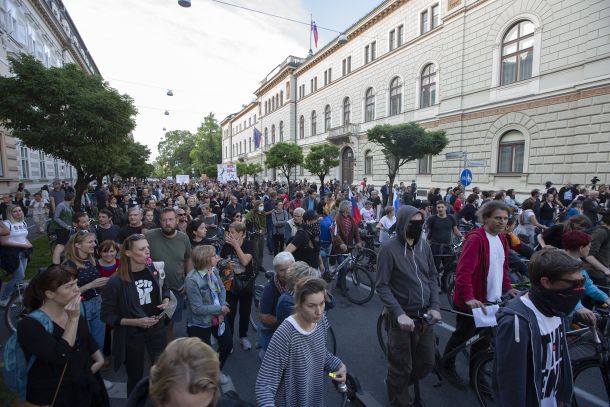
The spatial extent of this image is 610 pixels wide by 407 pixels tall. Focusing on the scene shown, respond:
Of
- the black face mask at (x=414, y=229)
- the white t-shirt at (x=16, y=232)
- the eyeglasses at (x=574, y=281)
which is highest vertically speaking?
the black face mask at (x=414, y=229)

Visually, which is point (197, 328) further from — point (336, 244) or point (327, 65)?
point (327, 65)

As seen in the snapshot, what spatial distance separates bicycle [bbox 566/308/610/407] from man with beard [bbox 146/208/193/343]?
405 centimetres

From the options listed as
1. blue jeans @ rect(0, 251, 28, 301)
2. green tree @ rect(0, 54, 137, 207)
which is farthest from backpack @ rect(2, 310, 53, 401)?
green tree @ rect(0, 54, 137, 207)

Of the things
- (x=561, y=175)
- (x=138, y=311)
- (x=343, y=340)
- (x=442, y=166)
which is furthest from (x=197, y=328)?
(x=442, y=166)

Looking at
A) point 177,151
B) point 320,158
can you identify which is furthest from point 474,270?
point 177,151

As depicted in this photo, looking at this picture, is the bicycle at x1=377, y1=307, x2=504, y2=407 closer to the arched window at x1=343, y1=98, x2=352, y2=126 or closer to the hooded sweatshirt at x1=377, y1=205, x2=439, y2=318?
the hooded sweatshirt at x1=377, y1=205, x2=439, y2=318

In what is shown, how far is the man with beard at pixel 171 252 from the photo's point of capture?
389 cm

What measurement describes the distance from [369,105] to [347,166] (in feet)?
22.0

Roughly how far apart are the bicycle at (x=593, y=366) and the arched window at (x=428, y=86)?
23217mm

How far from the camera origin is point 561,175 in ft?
53.2

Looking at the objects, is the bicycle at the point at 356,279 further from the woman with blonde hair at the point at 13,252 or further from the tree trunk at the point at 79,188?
the tree trunk at the point at 79,188

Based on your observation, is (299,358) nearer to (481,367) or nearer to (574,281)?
(574,281)

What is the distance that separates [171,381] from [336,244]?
18.1 feet

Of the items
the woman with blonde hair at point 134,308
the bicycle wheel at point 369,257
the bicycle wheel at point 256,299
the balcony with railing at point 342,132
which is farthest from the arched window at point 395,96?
the woman with blonde hair at point 134,308
